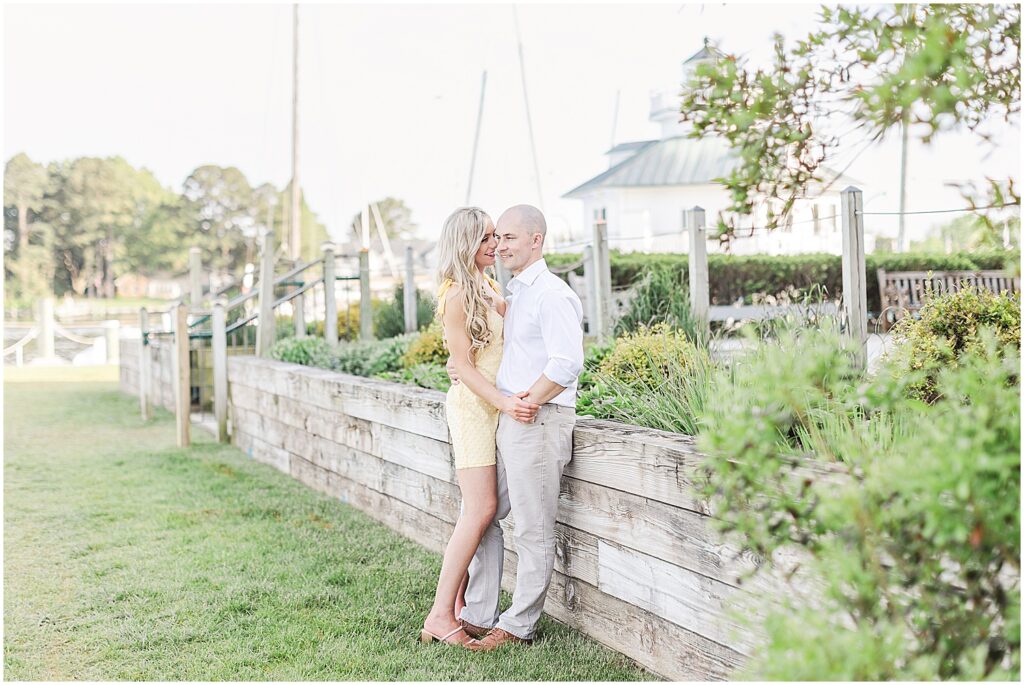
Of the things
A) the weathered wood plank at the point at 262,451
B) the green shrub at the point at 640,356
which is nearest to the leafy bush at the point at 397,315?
the weathered wood plank at the point at 262,451

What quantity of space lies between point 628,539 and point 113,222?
70418mm

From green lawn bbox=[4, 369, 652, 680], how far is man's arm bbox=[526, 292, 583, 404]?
3.18ft

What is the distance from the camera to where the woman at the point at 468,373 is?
3.62 m

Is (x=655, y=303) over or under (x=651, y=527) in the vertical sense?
over

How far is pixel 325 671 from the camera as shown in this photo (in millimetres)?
3457

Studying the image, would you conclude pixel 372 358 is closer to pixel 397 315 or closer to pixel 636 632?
pixel 397 315

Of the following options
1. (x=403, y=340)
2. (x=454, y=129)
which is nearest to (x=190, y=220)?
(x=454, y=129)

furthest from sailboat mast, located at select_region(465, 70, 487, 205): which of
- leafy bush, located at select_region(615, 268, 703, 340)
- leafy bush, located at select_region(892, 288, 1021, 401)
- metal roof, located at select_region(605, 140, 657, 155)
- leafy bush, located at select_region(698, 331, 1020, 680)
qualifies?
leafy bush, located at select_region(698, 331, 1020, 680)

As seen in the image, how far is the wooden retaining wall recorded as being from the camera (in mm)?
2947

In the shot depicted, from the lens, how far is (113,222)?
6731 centimetres

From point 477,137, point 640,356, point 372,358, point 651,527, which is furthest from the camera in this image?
point 477,137

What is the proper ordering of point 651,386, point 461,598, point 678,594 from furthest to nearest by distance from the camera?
point 651,386
point 461,598
point 678,594

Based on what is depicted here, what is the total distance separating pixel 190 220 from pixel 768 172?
76.1 metres

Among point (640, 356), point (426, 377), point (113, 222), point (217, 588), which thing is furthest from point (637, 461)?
point (113, 222)
